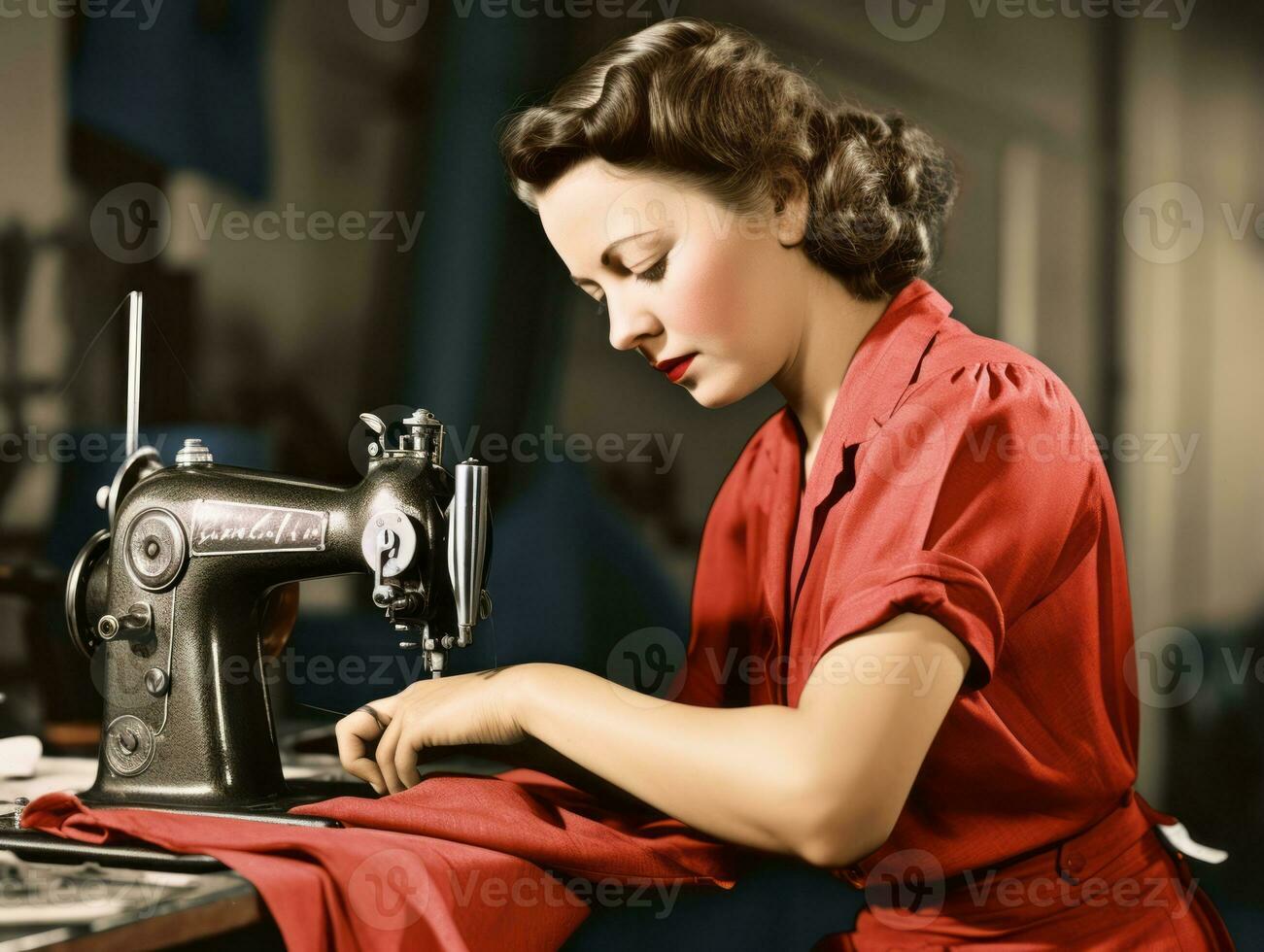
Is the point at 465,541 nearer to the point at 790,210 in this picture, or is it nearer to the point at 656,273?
the point at 656,273

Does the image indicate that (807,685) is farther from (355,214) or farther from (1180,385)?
(355,214)

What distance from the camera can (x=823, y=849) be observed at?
96 cm

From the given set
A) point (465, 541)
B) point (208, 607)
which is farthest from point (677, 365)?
point (208, 607)

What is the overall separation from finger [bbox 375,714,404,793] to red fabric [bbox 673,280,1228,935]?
1.29 feet

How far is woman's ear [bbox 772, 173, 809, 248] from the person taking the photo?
4.02 ft

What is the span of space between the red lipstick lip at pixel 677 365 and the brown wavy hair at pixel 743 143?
0.50ft

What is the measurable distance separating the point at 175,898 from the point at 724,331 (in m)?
0.69

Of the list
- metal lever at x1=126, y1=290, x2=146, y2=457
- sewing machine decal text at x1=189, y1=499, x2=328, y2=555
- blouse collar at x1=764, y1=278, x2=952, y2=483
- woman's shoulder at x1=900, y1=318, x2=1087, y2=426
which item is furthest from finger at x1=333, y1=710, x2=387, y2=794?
woman's shoulder at x1=900, y1=318, x2=1087, y2=426

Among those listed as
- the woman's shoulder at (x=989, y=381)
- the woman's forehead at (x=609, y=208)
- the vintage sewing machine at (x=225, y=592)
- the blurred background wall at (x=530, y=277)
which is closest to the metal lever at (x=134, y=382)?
the vintage sewing machine at (x=225, y=592)

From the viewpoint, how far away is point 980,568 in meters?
1.00

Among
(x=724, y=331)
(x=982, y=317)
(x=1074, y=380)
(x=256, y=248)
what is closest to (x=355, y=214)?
(x=256, y=248)

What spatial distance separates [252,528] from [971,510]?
66cm

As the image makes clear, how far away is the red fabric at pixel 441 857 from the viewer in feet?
3.08

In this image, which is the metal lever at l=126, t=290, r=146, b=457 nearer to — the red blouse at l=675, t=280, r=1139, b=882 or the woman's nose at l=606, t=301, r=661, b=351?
the woman's nose at l=606, t=301, r=661, b=351
